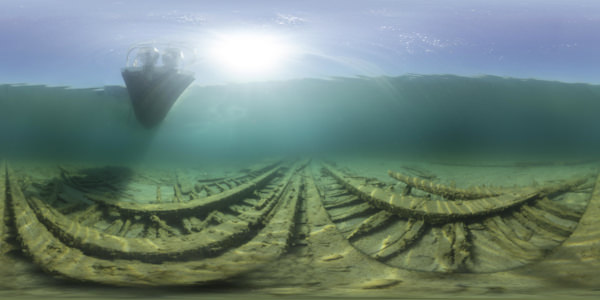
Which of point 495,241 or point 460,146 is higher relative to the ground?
point 460,146

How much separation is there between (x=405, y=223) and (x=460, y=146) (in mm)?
350

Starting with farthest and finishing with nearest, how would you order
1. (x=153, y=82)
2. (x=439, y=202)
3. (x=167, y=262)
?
(x=153, y=82), (x=439, y=202), (x=167, y=262)

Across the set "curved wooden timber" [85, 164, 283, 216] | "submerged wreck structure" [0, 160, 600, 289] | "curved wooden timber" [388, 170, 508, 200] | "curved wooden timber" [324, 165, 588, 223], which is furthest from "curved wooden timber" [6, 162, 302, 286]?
"curved wooden timber" [388, 170, 508, 200]

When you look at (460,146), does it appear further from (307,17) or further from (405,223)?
(307,17)

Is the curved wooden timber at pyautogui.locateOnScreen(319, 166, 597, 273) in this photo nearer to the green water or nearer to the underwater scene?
the underwater scene

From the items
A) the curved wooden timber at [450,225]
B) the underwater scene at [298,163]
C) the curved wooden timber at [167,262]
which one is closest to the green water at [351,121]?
the underwater scene at [298,163]

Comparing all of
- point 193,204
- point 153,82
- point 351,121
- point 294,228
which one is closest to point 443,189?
point 351,121

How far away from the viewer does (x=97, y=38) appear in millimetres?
1259

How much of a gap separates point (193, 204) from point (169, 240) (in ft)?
0.44

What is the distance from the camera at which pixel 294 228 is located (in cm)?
103

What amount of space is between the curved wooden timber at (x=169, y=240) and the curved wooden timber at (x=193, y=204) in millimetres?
63

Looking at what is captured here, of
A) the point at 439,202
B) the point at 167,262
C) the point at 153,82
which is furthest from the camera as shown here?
the point at 153,82

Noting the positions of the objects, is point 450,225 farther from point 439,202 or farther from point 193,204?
point 193,204

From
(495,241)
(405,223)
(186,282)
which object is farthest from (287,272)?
(495,241)
